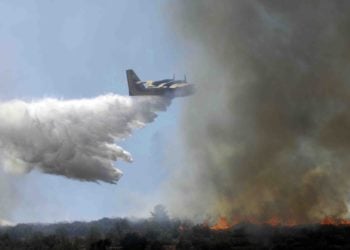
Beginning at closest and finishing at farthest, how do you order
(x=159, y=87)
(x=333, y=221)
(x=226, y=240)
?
(x=159, y=87) → (x=226, y=240) → (x=333, y=221)

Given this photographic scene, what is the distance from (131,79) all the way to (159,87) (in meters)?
4.89

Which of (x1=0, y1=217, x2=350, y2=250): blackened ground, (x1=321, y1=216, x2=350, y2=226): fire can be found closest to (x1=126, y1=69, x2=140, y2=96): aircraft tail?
(x1=0, y1=217, x2=350, y2=250): blackened ground

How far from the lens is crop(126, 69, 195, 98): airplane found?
2987 inches

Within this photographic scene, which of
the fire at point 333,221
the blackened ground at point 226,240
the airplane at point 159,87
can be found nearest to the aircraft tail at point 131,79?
the airplane at point 159,87

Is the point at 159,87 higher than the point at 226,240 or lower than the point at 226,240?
higher

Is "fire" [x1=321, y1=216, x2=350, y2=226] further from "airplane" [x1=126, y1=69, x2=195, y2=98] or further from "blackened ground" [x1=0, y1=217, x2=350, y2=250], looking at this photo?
"airplane" [x1=126, y1=69, x2=195, y2=98]

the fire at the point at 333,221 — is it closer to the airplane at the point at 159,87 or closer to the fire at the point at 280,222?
the fire at the point at 280,222

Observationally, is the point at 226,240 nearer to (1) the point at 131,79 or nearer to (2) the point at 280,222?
(2) the point at 280,222

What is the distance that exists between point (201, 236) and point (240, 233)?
11.0m

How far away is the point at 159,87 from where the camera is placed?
77.9 metres

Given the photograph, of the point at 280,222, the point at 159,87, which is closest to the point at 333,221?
the point at 280,222

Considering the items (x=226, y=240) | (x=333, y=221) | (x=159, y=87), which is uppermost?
(x=159, y=87)

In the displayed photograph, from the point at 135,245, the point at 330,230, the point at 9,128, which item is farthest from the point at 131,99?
the point at 330,230

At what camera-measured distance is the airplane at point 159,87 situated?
249ft
